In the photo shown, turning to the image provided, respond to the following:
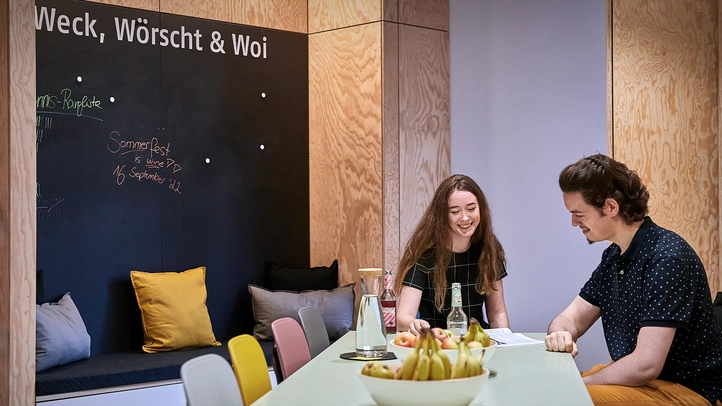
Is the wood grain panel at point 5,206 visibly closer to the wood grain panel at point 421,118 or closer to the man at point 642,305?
the man at point 642,305

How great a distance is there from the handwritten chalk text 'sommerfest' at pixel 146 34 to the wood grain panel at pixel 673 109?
2.45 metres

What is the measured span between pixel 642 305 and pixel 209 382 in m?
1.53

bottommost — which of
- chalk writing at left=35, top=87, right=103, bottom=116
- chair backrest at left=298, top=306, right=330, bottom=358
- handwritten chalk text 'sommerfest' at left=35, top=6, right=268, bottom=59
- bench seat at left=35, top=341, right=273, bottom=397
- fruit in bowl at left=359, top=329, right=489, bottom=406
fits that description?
bench seat at left=35, top=341, right=273, bottom=397

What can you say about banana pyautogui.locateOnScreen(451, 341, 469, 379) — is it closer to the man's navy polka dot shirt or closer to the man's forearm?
the man's navy polka dot shirt

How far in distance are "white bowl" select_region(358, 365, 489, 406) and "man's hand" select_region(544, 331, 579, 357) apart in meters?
1.11

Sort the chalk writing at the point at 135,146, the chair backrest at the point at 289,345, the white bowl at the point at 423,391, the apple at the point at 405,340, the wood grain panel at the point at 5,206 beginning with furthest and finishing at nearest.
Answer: the chalk writing at the point at 135,146
the wood grain panel at the point at 5,206
the chair backrest at the point at 289,345
the apple at the point at 405,340
the white bowl at the point at 423,391

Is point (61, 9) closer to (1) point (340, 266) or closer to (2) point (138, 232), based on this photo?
(2) point (138, 232)

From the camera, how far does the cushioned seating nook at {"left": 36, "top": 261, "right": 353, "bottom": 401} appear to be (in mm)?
4328

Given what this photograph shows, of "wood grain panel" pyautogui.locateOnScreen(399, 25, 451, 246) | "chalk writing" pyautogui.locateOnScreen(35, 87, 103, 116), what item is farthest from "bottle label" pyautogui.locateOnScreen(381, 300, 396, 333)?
"chalk writing" pyautogui.locateOnScreen(35, 87, 103, 116)

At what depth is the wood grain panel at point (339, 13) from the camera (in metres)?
5.78

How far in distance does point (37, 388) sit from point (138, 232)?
135cm

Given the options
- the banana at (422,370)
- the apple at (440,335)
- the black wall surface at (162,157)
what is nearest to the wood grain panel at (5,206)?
the black wall surface at (162,157)

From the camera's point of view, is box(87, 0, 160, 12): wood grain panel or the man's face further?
box(87, 0, 160, 12): wood grain panel

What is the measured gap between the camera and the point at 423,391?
72.9 inches
